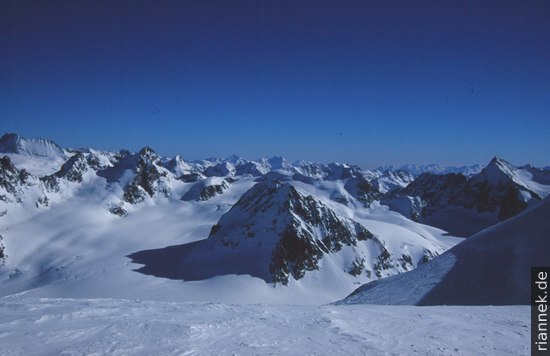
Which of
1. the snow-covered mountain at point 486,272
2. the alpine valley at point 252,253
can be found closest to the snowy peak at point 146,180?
the alpine valley at point 252,253

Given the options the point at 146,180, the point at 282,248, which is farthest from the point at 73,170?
the point at 282,248

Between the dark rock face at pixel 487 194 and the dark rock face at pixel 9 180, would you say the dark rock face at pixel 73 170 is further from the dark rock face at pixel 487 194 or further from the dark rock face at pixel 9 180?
the dark rock face at pixel 487 194

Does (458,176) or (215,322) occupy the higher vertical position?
(458,176)

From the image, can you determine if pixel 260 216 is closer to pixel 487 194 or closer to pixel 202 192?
pixel 202 192

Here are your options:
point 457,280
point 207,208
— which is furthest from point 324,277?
point 207,208

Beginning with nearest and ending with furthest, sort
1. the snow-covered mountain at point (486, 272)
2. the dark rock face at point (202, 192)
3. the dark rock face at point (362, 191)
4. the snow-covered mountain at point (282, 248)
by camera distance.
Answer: the snow-covered mountain at point (486, 272) → the snow-covered mountain at point (282, 248) → the dark rock face at point (202, 192) → the dark rock face at point (362, 191)

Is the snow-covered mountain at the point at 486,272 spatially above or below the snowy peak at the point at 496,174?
below

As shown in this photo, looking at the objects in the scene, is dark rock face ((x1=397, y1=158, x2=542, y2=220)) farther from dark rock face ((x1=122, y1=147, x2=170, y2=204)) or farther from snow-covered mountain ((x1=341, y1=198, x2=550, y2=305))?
snow-covered mountain ((x1=341, y1=198, x2=550, y2=305))

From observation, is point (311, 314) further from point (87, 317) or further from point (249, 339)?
point (87, 317)
